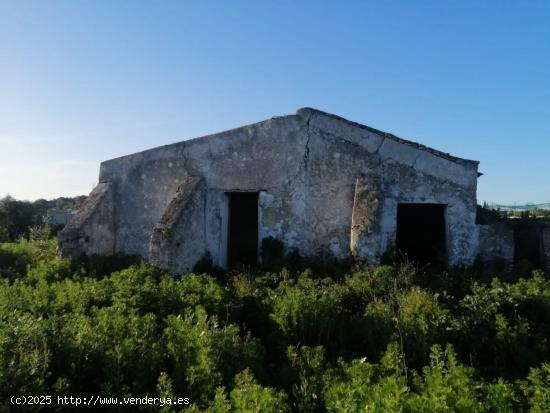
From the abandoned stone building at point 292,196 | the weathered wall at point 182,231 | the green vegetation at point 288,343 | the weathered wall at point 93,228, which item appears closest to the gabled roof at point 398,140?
the abandoned stone building at point 292,196

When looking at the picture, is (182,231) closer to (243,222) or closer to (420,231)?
(243,222)

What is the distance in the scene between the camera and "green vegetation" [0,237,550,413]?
3912 millimetres

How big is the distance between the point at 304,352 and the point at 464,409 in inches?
74.2

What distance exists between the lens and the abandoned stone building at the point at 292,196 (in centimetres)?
934

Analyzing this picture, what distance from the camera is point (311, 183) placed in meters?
9.98

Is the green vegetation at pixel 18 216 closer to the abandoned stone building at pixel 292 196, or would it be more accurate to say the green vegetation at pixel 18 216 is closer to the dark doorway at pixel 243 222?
the abandoned stone building at pixel 292 196

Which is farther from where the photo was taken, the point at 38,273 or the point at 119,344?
the point at 38,273

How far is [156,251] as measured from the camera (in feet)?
29.1

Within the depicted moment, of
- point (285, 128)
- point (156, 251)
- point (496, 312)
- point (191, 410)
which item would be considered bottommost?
point (191, 410)

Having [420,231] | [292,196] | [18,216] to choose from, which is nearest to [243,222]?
[292,196]

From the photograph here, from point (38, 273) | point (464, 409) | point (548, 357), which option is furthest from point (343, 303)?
point (38, 273)

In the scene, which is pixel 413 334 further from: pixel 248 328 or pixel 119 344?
pixel 119 344

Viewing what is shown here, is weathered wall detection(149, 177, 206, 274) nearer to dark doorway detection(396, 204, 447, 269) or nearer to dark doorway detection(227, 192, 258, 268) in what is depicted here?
dark doorway detection(227, 192, 258, 268)

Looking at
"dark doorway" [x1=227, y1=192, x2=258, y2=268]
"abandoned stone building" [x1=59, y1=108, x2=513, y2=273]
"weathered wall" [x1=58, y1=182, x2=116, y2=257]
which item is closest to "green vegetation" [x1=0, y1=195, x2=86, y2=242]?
"weathered wall" [x1=58, y1=182, x2=116, y2=257]
